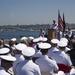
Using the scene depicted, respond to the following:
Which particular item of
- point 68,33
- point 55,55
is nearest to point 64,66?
point 55,55

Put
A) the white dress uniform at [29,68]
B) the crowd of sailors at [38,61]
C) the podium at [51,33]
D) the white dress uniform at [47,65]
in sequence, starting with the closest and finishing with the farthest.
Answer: the crowd of sailors at [38,61] < the white dress uniform at [29,68] < the white dress uniform at [47,65] < the podium at [51,33]

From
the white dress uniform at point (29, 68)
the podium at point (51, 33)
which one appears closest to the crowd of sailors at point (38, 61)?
the white dress uniform at point (29, 68)

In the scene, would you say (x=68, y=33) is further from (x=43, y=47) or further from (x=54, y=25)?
(x=43, y=47)

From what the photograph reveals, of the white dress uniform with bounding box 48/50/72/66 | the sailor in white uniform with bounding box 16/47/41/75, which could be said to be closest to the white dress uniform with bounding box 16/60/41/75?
the sailor in white uniform with bounding box 16/47/41/75

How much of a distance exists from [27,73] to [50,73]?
971 mm

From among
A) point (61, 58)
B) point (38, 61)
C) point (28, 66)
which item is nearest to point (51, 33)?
point (61, 58)

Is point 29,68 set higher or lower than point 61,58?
higher

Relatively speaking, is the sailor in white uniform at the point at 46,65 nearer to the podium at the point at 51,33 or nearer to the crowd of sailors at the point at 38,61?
the crowd of sailors at the point at 38,61

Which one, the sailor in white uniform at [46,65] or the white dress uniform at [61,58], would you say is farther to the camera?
the white dress uniform at [61,58]

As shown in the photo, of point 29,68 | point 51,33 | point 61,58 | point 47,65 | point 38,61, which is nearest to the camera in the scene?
point 29,68

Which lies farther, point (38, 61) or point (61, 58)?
point (61, 58)

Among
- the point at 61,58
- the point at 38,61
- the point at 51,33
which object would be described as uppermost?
the point at 38,61

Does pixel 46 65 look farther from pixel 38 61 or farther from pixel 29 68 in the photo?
pixel 29 68

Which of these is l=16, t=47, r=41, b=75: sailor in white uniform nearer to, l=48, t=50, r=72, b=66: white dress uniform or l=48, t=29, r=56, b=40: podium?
l=48, t=50, r=72, b=66: white dress uniform
